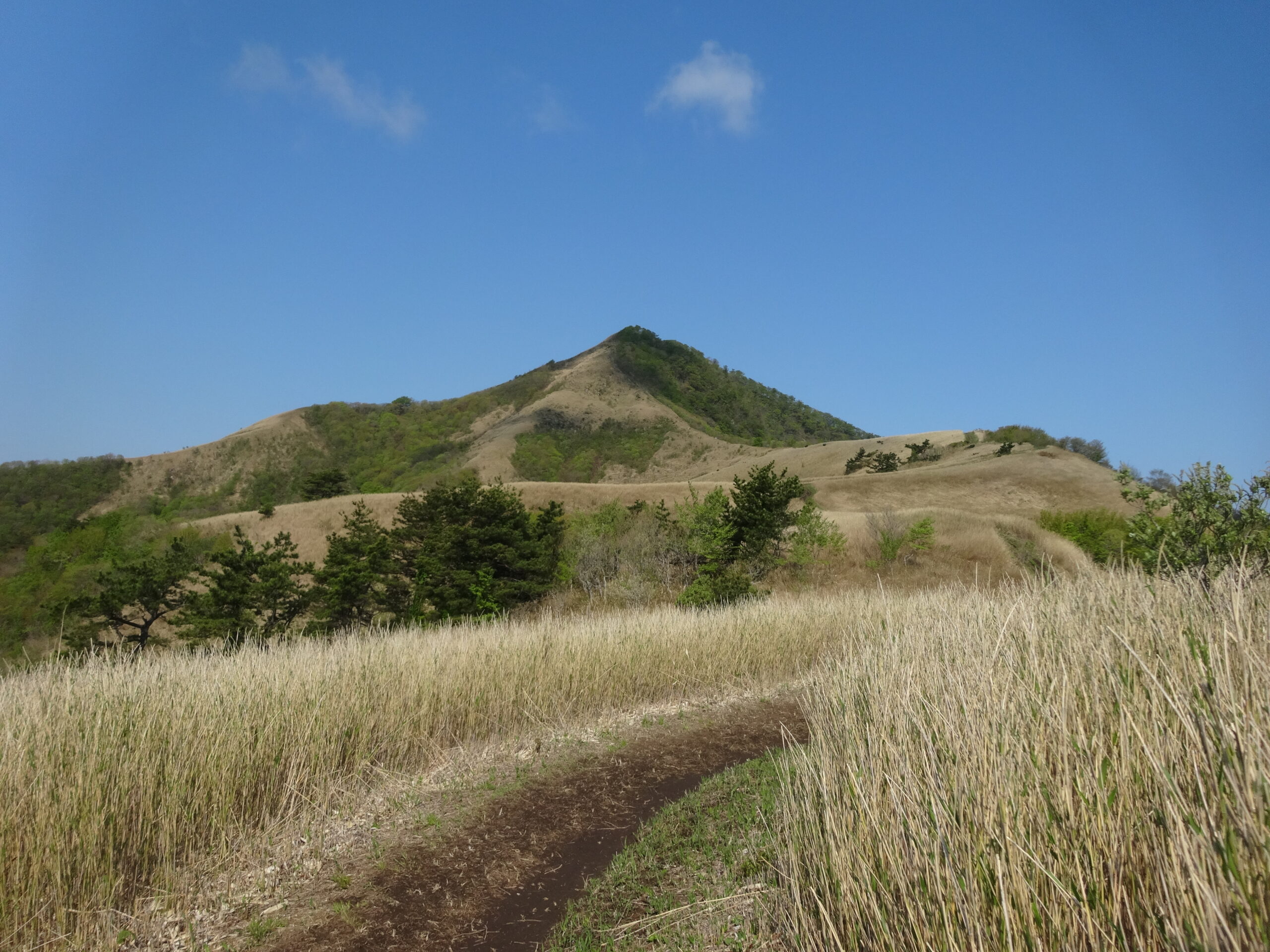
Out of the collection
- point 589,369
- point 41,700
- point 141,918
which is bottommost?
point 141,918

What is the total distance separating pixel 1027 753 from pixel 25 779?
557 cm

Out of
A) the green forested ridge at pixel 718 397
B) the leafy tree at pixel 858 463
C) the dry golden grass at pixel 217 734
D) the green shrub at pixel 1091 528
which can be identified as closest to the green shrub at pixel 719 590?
the dry golden grass at pixel 217 734

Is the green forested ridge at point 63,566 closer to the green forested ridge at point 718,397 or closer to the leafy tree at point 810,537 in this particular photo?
the leafy tree at point 810,537

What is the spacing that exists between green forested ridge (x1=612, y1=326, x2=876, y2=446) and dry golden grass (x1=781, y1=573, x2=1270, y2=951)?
134128 mm

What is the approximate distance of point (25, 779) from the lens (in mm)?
4363

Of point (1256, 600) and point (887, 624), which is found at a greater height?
point (1256, 600)

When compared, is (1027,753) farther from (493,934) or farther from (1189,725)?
(493,934)

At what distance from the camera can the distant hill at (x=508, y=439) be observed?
106312mm

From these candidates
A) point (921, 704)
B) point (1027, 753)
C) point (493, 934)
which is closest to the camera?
point (1027, 753)

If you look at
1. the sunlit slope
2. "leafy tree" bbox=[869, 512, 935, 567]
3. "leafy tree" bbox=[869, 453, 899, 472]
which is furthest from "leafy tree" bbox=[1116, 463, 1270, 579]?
"leafy tree" bbox=[869, 453, 899, 472]

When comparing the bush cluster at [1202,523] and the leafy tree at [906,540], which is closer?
the bush cluster at [1202,523]

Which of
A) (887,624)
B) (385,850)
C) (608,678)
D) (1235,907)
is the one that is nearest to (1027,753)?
(1235,907)

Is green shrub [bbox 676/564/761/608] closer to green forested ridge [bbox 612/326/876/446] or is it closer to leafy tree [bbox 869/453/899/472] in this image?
leafy tree [bbox 869/453/899/472]

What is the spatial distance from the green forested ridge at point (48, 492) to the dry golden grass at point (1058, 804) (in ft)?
288
